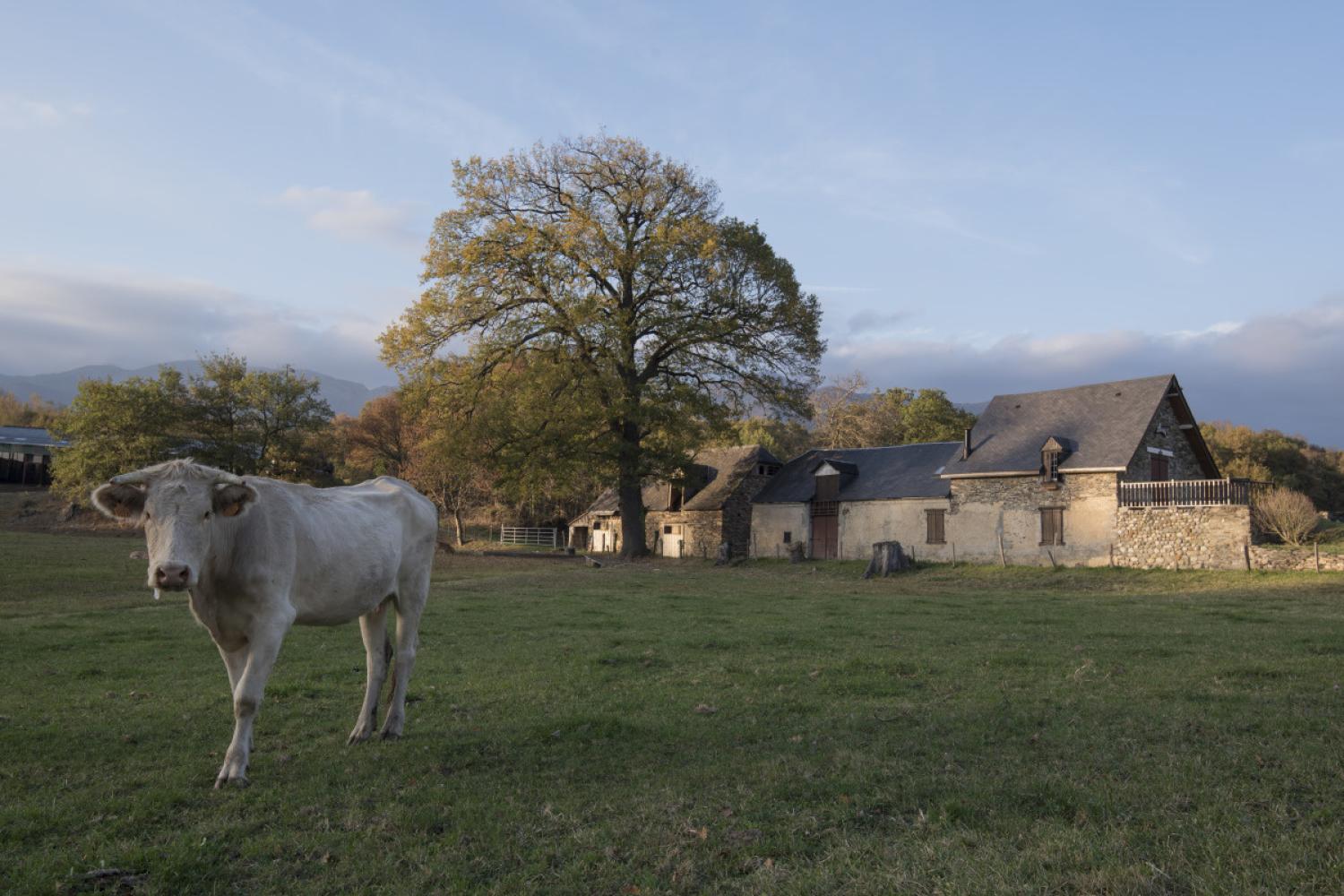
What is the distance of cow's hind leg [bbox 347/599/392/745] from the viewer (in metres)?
7.08

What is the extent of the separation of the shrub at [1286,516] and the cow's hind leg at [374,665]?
110 feet

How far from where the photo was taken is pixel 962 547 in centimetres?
3678

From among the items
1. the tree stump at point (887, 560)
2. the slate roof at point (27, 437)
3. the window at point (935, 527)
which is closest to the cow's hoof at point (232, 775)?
the tree stump at point (887, 560)

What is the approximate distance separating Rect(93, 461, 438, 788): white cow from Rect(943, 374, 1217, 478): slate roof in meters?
32.5

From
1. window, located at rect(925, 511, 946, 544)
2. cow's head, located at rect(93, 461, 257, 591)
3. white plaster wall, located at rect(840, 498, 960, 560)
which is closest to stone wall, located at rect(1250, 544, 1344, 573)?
white plaster wall, located at rect(840, 498, 960, 560)

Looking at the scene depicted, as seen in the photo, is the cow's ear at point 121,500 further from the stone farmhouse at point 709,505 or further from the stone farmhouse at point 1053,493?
the stone farmhouse at point 709,505

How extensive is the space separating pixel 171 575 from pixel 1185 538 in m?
34.7

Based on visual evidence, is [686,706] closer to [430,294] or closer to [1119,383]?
[430,294]

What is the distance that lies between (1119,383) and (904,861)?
3843cm

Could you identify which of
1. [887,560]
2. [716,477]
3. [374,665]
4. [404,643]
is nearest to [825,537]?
[887,560]

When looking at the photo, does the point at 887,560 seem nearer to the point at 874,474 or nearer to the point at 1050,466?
the point at 1050,466

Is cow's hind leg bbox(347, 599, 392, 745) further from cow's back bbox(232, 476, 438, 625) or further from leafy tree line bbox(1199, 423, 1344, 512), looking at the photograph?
leafy tree line bbox(1199, 423, 1344, 512)

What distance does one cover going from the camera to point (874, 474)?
138 ft

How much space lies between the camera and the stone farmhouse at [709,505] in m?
45.7
